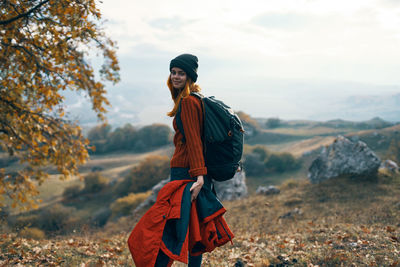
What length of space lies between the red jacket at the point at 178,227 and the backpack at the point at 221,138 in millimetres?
329

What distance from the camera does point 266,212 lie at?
14.0 meters

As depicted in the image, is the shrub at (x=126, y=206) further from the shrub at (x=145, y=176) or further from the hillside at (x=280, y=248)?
the hillside at (x=280, y=248)

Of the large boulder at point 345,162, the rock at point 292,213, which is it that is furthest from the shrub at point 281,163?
the rock at point 292,213

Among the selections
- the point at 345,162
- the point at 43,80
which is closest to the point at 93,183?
the point at 345,162

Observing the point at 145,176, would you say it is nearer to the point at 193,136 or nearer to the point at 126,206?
the point at 126,206

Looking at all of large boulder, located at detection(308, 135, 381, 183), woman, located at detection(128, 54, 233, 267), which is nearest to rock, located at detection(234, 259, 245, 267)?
woman, located at detection(128, 54, 233, 267)

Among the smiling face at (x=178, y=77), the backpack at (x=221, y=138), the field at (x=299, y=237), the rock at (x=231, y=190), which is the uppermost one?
the smiling face at (x=178, y=77)

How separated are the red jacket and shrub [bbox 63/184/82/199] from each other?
157 feet

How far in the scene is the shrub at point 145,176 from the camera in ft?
145

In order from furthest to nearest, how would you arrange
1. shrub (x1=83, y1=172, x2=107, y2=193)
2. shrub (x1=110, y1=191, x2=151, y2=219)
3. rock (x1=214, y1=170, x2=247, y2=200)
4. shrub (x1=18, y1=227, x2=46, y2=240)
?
shrub (x1=83, y1=172, x2=107, y2=193), shrub (x1=110, y1=191, x2=151, y2=219), rock (x1=214, y1=170, x2=247, y2=200), shrub (x1=18, y1=227, x2=46, y2=240)

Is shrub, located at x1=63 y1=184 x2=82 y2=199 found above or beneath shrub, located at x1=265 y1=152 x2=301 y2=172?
beneath

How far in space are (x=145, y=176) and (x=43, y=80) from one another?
3796cm

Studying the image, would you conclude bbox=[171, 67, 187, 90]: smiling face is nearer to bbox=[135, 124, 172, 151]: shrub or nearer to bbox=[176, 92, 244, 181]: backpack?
bbox=[176, 92, 244, 181]: backpack

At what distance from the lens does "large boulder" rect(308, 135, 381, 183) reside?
15405 millimetres
